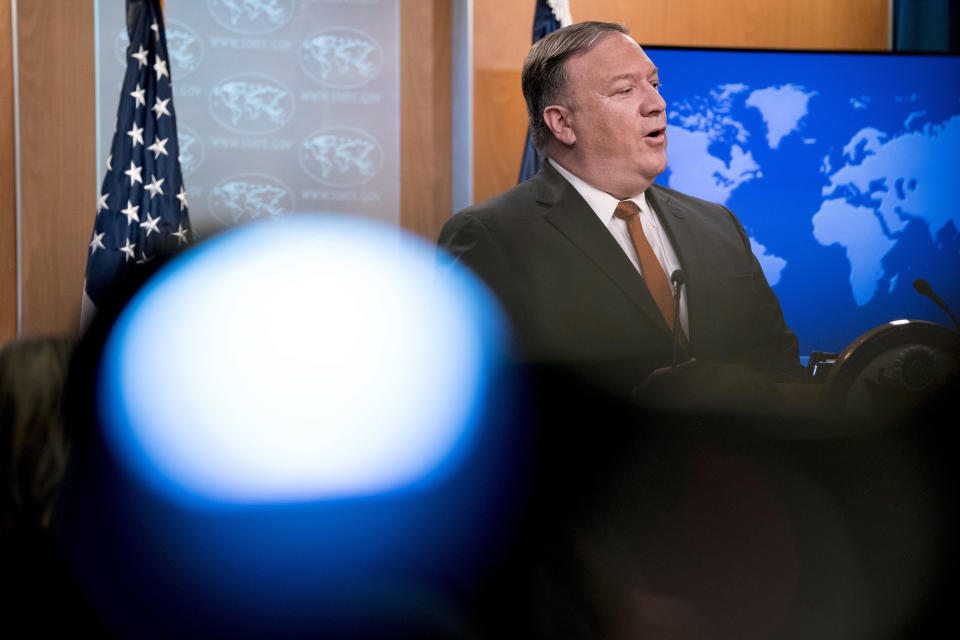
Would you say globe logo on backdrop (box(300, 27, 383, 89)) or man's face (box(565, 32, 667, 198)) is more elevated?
globe logo on backdrop (box(300, 27, 383, 89))

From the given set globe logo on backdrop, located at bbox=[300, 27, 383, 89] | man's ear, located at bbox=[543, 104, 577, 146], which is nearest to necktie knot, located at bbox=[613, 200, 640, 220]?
man's ear, located at bbox=[543, 104, 577, 146]

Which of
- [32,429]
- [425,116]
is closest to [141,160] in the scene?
[425,116]

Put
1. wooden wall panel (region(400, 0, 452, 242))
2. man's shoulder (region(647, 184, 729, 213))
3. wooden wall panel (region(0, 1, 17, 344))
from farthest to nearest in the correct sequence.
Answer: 1. wooden wall panel (region(400, 0, 452, 242))
2. wooden wall panel (region(0, 1, 17, 344))
3. man's shoulder (region(647, 184, 729, 213))

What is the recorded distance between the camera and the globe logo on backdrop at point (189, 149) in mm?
→ 3486

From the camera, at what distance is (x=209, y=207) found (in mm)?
3547

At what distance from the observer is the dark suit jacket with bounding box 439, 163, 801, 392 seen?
154 cm

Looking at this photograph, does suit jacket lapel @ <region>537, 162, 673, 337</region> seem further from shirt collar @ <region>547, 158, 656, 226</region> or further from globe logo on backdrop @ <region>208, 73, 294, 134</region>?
globe logo on backdrop @ <region>208, 73, 294, 134</region>

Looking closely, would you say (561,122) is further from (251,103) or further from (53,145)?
(53,145)

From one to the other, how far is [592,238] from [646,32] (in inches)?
96.6

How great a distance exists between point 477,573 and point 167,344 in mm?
327

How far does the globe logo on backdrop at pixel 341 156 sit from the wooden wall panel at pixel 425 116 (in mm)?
136

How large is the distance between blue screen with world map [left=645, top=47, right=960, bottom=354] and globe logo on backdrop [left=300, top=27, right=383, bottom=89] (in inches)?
48.0

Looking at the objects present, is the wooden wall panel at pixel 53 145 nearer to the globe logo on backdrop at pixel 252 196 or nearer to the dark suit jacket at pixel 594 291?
the globe logo on backdrop at pixel 252 196

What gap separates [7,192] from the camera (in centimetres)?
332
